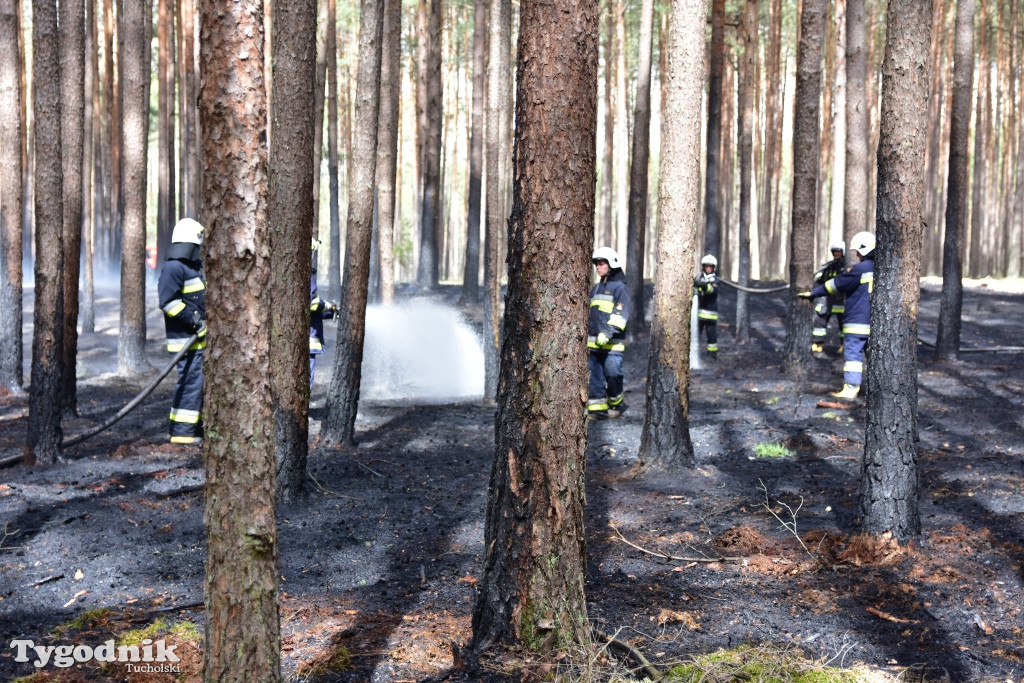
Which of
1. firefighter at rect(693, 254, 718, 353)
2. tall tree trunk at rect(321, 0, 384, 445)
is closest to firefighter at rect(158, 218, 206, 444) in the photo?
tall tree trunk at rect(321, 0, 384, 445)

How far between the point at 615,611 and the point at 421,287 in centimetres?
1837

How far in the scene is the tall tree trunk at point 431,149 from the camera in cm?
2020

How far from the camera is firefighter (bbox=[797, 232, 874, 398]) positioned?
33.1 ft

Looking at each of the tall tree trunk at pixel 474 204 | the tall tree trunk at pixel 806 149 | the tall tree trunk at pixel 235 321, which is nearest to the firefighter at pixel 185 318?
the tall tree trunk at pixel 235 321

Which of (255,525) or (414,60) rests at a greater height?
(414,60)

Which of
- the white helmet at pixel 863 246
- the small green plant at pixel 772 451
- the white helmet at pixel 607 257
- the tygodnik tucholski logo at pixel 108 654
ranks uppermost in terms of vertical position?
the white helmet at pixel 863 246

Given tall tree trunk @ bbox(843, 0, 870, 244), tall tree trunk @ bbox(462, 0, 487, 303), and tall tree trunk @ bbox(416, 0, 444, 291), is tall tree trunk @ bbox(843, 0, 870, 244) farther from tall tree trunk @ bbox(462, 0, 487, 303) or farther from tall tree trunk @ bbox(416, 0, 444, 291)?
tall tree trunk @ bbox(416, 0, 444, 291)

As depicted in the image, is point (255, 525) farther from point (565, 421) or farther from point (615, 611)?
point (615, 611)

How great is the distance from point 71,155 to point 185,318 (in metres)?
3.10

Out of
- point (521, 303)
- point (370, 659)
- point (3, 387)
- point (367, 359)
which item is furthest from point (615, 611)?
point (367, 359)

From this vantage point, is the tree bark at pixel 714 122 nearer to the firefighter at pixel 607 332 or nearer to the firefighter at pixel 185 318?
the firefighter at pixel 607 332

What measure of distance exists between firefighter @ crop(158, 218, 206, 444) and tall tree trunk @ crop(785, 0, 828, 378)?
727 cm

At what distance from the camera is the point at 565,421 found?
12.2 feet

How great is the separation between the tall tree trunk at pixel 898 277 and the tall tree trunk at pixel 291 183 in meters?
3.92
